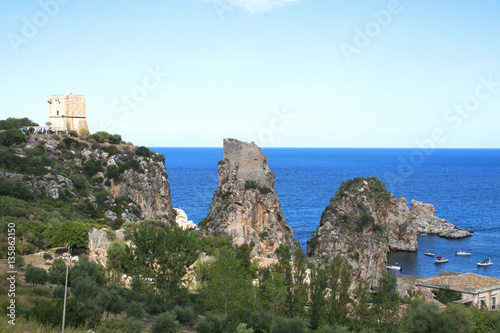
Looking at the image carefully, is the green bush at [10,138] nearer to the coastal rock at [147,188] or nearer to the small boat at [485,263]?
the coastal rock at [147,188]

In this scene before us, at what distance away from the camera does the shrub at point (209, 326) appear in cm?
1900

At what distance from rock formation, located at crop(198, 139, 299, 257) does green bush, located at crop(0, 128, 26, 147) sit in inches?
1049

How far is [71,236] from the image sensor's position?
115 feet

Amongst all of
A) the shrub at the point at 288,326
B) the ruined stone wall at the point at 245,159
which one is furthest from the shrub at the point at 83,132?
the shrub at the point at 288,326

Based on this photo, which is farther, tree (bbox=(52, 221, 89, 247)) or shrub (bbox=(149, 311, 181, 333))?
tree (bbox=(52, 221, 89, 247))

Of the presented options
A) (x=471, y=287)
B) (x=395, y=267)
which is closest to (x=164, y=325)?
(x=471, y=287)

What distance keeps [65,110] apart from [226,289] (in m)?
52.3

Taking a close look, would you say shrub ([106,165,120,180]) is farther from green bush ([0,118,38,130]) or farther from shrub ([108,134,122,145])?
green bush ([0,118,38,130])

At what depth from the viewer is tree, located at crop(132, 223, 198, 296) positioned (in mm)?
24000

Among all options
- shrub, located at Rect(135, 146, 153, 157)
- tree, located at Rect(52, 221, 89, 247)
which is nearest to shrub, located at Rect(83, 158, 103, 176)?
shrub, located at Rect(135, 146, 153, 157)

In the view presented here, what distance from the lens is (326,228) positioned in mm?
49438

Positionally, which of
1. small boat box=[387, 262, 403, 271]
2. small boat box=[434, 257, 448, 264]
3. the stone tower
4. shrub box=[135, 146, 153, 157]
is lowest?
small boat box=[387, 262, 403, 271]

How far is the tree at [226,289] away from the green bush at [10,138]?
42.8m

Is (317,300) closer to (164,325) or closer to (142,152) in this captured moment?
(164,325)
